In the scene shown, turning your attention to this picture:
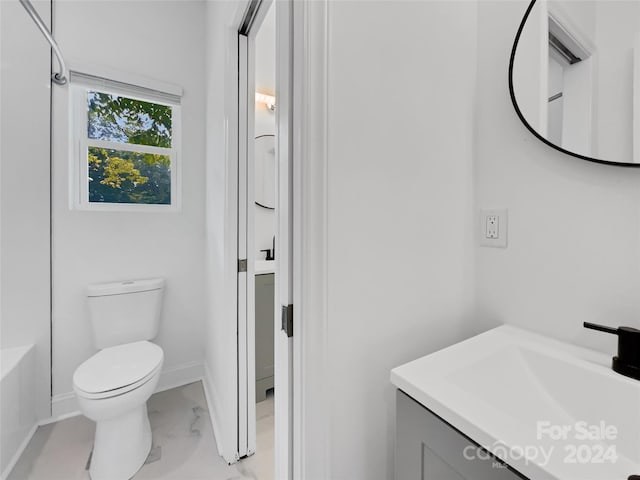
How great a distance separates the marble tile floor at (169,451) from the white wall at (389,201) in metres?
0.99

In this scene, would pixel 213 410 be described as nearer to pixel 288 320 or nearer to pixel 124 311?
pixel 124 311

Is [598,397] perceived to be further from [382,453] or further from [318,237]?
[318,237]

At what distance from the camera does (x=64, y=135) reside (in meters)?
1.73

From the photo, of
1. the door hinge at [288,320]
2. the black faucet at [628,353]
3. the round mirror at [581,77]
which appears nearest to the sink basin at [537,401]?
the black faucet at [628,353]

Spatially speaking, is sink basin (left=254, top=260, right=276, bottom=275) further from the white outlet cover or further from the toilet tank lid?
the white outlet cover

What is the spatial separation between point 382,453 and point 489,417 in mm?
410

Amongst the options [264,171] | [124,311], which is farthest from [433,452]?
[264,171]

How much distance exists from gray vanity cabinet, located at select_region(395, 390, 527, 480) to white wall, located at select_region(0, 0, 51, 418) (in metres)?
2.08

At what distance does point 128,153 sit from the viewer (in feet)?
6.35

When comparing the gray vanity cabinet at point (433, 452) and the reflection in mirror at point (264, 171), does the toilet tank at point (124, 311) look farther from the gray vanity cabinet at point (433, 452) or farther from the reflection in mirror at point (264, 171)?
the gray vanity cabinet at point (433, 452)

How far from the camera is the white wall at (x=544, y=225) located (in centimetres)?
65

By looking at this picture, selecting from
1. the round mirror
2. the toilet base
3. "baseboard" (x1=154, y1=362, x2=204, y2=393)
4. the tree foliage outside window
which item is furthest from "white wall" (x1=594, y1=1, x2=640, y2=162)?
"baseboard" (x1=154, y1=362, x2=204, y2=393)

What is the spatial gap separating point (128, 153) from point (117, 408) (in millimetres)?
1544

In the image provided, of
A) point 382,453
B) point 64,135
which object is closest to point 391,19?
point 382,453
